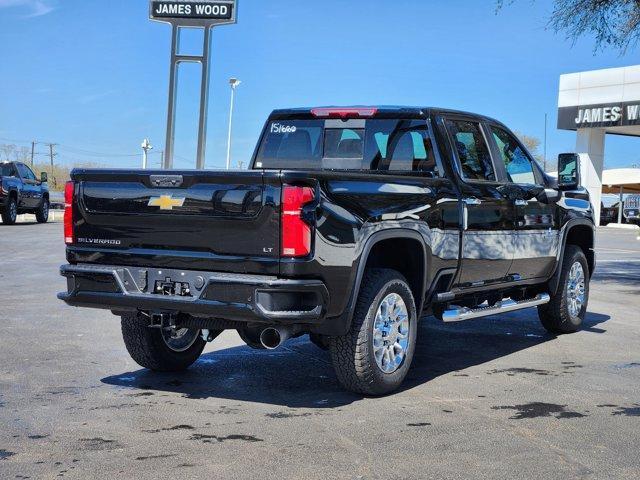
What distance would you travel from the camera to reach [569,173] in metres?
8.62

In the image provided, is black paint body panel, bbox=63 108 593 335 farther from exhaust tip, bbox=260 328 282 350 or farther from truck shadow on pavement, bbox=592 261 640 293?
truck shadow on pavement, bbox=592 261 640 293

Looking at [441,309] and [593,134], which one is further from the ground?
[593,134]

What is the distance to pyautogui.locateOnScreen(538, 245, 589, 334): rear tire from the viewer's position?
895cm

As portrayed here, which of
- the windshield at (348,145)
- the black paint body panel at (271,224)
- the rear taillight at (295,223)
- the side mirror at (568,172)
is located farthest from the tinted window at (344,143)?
the side mirror at (568,172)

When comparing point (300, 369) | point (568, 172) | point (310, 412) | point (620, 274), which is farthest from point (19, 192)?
point (310, 412)

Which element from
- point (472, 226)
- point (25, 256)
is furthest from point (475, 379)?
point (25, 256)

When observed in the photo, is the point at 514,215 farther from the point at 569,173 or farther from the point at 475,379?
the point at 475,379

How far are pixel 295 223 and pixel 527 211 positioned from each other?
11.1ft

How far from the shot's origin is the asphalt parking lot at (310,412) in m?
4.57

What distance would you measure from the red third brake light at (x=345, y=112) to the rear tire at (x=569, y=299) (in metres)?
2.90

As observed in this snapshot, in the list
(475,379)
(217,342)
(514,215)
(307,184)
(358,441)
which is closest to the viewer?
(358,441)

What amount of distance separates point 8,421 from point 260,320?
1.58 m

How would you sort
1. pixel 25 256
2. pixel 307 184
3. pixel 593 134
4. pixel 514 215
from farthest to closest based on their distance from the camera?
pixel 593 134
pixel 25 256
pixel 514 215
pixel 307 184

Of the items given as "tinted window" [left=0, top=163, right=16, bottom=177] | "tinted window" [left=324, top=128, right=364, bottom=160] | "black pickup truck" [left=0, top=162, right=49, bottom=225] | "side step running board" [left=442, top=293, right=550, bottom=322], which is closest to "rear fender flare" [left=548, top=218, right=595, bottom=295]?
"side step running board" [left=442, top=293, right=550, bottom=322]
